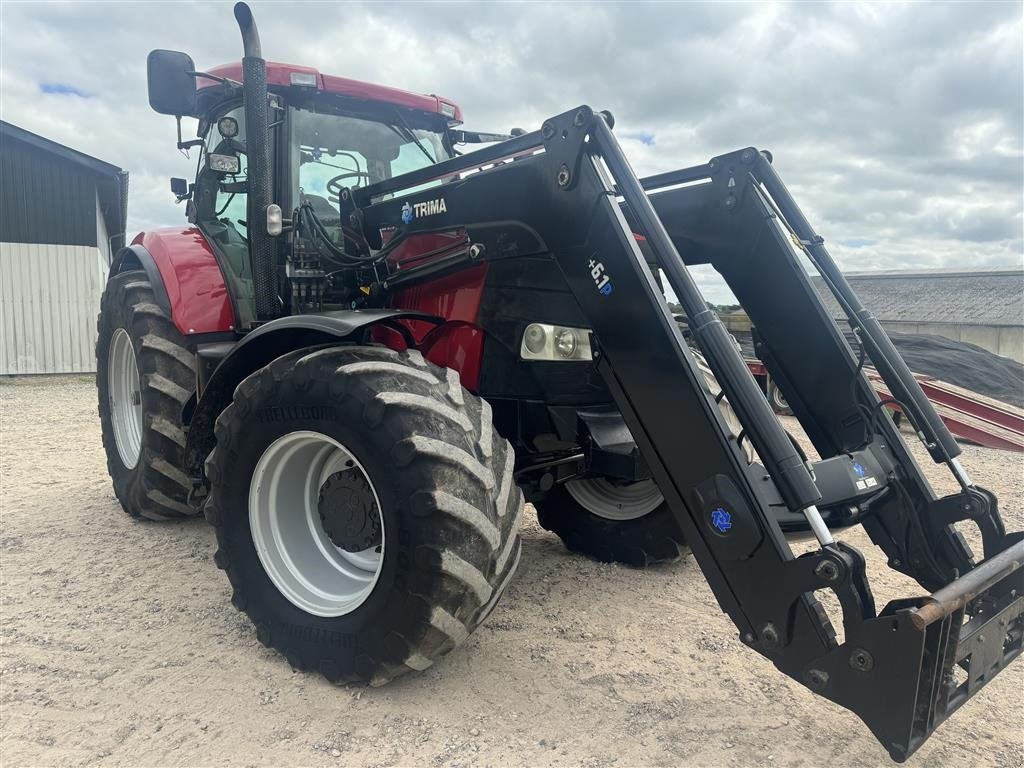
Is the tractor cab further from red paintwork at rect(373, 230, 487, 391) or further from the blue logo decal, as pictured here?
the blue logo decal

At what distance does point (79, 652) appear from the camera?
297cm

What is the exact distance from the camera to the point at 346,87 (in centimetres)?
392

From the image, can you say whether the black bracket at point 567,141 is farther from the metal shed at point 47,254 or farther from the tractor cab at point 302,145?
the metal shed at point 47,254

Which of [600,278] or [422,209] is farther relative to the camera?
[422,209]

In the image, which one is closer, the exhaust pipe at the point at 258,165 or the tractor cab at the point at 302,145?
the exhaust pipe at the point at 258,165

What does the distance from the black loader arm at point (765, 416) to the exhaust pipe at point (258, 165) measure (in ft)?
1.81

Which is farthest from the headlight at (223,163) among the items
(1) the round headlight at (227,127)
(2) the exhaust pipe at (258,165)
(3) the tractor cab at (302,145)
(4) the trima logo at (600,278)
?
(4) the trima logo at (600,278)

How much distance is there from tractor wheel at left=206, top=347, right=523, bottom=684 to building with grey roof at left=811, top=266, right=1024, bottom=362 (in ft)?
54.7

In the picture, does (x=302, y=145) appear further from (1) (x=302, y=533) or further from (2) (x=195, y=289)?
(1) (x=302, y=533)

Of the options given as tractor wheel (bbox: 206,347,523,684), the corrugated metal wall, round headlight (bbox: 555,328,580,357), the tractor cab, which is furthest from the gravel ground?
the corrugated metal wall

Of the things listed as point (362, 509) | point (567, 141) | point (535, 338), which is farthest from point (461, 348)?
point (567, 141)

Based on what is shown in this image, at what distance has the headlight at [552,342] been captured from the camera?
2936 mm

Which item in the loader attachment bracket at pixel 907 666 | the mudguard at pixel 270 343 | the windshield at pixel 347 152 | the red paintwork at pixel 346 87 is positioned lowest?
the loader attachment bracket at pixel 907 666

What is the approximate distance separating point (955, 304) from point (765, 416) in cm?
2177
